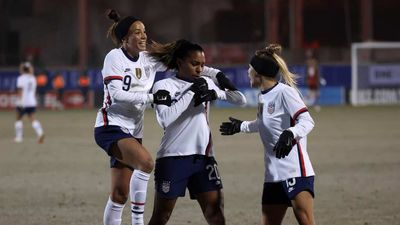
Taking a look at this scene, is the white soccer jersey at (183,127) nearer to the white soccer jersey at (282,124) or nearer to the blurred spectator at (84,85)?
the white soccer jersey at (282,124)

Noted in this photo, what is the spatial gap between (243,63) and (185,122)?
96.8ft

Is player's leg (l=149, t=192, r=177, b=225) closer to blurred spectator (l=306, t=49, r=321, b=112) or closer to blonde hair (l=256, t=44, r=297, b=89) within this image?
blonde hair (l=256, t=44, r=297, b=89)

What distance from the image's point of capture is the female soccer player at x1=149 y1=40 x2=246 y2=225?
7258 mm

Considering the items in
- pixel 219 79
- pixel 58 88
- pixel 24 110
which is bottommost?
pixel 58 88

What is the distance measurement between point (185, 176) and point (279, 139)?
3.29 ft

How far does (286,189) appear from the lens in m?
6.88

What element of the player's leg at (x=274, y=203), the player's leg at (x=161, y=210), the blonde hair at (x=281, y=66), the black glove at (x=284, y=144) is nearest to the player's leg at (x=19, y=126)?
the player's leg at (x=161, y=210)

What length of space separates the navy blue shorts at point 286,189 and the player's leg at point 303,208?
1.5 inches

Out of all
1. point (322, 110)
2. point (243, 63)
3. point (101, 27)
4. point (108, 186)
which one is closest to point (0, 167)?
point (108, 186)

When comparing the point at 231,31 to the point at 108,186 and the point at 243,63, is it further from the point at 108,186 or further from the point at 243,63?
the point at 108,186

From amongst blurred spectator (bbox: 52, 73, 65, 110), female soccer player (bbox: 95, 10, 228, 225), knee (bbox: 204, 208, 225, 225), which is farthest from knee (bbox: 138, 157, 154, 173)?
blurred spectator (bbox: 52, 73, 65, 110)

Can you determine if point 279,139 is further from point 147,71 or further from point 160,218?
point 147,71

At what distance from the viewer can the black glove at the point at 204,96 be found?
7.10 m

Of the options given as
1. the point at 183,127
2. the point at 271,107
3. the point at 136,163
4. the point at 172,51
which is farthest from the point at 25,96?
the point at 271,107
